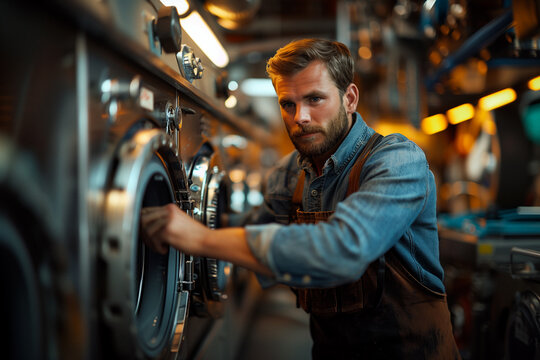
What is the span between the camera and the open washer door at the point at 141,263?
871 mm

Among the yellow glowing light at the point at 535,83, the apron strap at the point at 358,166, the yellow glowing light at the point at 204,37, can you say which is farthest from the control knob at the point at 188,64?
the yellow glowing light at the point at 535,83

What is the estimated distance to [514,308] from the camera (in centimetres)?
176

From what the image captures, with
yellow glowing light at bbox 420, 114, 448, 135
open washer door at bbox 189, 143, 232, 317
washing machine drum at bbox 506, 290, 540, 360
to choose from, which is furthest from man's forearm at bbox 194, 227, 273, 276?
yellow glowing light at bbox 420, 114, 448, 135

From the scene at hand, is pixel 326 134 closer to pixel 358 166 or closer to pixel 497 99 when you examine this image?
pixel 358 166

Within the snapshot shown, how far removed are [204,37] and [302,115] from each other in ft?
2.04

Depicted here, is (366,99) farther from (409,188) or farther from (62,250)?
(62,250)

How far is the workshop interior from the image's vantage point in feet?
2.48

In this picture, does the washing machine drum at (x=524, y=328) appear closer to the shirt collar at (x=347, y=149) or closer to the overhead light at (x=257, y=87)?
the shirt collar at (x=347, y=149)

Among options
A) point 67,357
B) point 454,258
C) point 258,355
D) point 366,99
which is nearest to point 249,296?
point 258,355

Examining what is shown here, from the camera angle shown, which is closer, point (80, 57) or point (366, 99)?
point (80, 57)

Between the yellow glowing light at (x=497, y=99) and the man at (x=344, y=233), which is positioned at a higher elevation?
the yellow glowing light at (x=497, y=99)

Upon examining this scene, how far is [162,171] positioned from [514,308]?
62.3 inches

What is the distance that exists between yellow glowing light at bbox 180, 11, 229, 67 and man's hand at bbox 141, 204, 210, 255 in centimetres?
73

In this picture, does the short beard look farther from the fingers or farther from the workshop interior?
the fingers
